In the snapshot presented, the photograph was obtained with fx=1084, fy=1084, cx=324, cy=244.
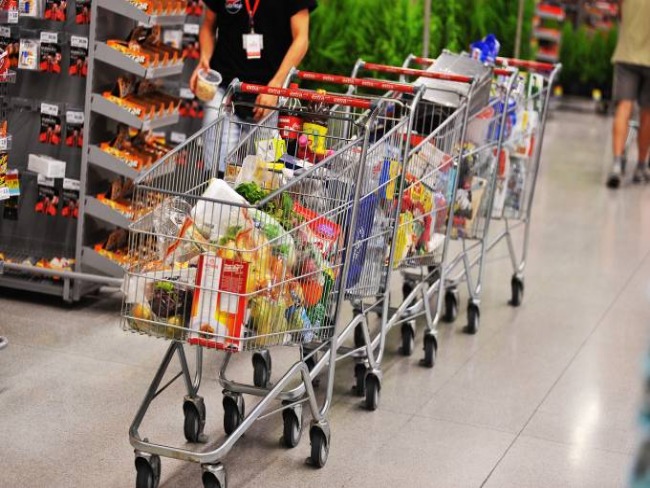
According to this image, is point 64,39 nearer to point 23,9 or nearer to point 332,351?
point 23,9

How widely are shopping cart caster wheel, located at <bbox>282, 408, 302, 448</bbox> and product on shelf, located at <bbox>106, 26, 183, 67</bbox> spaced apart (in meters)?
1.97

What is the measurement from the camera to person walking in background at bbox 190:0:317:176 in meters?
4.91

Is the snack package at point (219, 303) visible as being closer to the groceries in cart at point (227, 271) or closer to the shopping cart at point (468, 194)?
the groceries in cart at point (227, 271)

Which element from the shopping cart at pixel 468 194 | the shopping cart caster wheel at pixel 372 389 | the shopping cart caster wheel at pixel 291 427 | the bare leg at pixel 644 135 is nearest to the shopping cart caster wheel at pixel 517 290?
the shopping cart at pixel 468 194

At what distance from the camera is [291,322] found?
3.33 m

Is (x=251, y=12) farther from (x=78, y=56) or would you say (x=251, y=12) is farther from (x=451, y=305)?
(x=451, y=305)

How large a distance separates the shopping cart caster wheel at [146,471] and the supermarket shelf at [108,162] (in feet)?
6.58

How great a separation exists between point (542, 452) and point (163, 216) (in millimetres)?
1637

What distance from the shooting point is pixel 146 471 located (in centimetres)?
328

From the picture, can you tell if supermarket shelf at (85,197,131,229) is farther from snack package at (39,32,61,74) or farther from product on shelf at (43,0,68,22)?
product on shelf at (43,0,68,22)

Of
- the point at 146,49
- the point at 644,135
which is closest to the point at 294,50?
the point at 146,49

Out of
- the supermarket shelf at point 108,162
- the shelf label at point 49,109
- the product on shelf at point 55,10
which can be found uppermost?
the product on shelf at point 55,10

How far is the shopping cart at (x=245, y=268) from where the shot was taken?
10.2ft

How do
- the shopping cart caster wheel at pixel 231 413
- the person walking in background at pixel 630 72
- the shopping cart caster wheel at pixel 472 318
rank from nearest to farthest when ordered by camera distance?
the shopping cart caster wheel at pixel 231 413
the shopping cart caster wheel at pixel 472 318
the person walking in background at pixel 630 72
